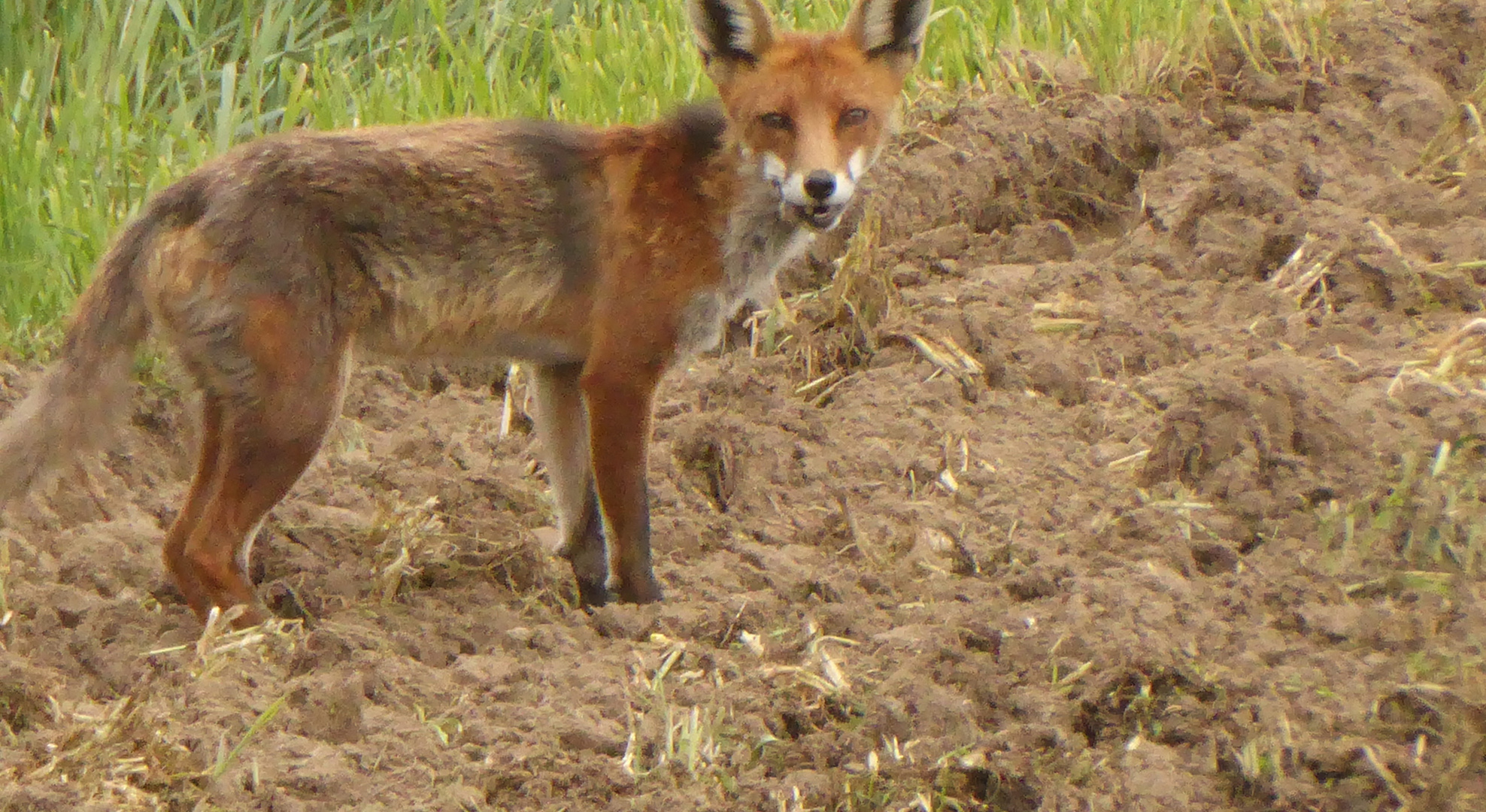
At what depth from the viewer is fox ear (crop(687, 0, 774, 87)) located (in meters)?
4.96

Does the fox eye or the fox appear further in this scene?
the fox eye

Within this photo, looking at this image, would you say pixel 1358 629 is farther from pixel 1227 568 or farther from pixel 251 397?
pixel 251 397

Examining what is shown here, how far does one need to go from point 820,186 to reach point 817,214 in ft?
0.35

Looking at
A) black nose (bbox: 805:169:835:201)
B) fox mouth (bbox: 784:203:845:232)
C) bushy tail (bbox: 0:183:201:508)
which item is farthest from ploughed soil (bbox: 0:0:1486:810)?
black nose (bbox: 805:169:835:201)

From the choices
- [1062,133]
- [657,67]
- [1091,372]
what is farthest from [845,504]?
[657,67]

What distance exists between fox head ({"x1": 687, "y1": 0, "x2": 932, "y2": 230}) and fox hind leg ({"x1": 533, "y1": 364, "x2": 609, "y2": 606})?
38.4 inches

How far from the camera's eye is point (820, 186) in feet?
14.9

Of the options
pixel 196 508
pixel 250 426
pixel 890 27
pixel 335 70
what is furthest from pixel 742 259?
pixel 335 70

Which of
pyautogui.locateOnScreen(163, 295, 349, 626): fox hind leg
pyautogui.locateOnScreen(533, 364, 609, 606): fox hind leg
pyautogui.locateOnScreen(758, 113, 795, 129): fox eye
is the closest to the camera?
pyautogui.locateOnScreen(163, 295, 349, 626): fox hind leg

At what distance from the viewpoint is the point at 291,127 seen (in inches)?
277

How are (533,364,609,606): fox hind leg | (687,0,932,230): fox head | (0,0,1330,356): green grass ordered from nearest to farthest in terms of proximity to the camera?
1. (687,0,932,230): fox head
2. (533,364,609,606): fox hind leg
3. (0,0,1330,356): green grass

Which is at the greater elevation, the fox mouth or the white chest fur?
the fox mouth

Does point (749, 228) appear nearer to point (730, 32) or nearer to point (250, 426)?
point (730, 32)

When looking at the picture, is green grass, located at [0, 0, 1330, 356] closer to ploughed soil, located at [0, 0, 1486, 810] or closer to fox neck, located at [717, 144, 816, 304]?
ploughed soil, located at [0, 0, 1486, 810]
